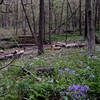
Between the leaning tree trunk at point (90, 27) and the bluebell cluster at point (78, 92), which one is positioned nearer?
the bluebell cluster at point (78, 92)

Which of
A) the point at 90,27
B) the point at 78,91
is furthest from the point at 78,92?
the point at 90,27

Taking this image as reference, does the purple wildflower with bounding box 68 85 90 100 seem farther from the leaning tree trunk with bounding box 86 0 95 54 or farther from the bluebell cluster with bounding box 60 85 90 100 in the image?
the leaning tree trunk with bounding box 86 0 95 54

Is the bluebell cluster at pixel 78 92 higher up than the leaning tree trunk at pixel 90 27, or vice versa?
the leaning tree trunk at pixel 90 27

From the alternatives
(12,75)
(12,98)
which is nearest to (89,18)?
(12,75)

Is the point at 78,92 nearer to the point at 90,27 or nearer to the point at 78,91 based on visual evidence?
the point at 78,91

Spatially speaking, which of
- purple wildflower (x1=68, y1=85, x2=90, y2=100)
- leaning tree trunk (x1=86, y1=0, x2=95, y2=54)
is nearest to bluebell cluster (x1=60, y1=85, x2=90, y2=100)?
purple wildflower (x1=68, y1=85, x2=90, y2=100)

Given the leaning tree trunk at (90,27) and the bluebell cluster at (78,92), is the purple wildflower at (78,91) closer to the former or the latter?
the bluebell cluster at (78,92)

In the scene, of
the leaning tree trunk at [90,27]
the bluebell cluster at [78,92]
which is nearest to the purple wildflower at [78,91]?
the bluebell cluster at [78,92]

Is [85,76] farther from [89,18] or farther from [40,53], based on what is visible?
[40,53]

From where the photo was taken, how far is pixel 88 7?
238 inches

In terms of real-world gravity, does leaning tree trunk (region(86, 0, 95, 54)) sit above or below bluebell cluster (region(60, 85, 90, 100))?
above

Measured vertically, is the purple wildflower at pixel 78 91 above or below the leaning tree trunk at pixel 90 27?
below

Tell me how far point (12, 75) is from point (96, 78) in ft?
7.46

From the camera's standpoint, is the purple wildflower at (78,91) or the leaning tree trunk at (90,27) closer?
the purple wildflower at (78,91)
